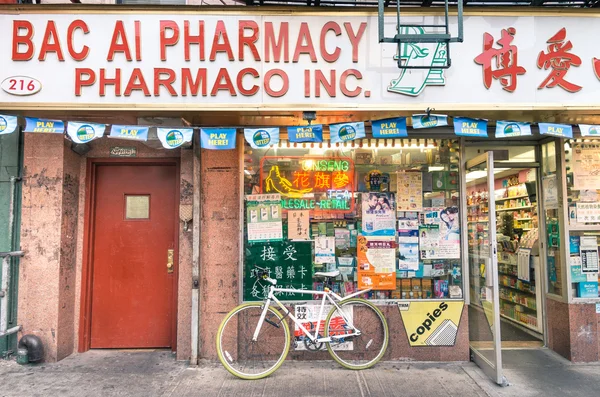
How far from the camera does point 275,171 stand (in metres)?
5.79

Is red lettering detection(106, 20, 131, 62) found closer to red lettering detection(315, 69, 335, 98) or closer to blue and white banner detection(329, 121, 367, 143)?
red lettering detection(315, 69, 335, 98)

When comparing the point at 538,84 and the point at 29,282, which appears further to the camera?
the point at 29,282

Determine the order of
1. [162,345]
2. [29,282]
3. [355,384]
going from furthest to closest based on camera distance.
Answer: [162,345] → [29,282] → [355,384]

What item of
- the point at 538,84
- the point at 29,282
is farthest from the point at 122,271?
the point at 538,84

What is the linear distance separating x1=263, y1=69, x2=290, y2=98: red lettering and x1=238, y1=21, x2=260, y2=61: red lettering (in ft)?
0.77

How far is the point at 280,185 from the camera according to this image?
577 cm

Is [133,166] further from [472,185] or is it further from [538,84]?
[538,84]

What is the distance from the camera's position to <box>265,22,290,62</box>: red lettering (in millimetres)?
4949

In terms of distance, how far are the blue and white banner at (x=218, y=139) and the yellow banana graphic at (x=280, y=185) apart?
95 centimetres

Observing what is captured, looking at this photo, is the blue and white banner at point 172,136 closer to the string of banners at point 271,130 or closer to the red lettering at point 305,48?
the string of banners at point 271,130

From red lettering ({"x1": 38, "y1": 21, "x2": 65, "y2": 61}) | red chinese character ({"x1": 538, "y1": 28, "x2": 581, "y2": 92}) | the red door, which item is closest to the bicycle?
the red door

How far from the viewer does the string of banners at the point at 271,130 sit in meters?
4.86

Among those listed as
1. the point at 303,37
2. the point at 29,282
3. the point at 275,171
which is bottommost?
the point at 29,282

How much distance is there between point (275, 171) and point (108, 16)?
2.72 metres
